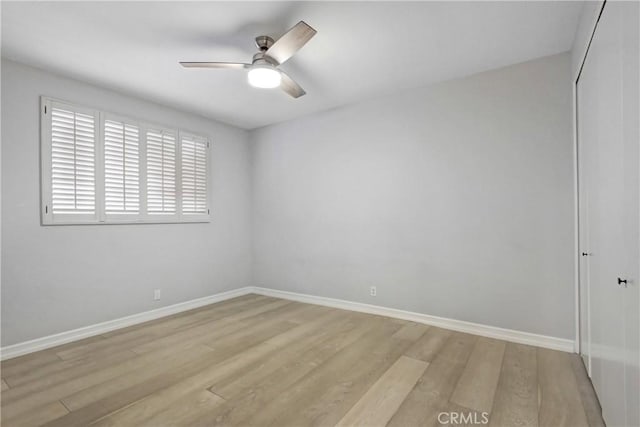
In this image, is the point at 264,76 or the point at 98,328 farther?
the point at 98,328

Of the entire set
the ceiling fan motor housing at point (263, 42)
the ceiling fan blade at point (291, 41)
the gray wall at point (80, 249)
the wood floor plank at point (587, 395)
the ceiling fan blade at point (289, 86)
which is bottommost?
the wood floor plank at point (587, 395)

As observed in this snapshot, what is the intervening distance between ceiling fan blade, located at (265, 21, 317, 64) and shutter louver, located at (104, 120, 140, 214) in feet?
7.25

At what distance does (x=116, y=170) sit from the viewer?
3354 mm

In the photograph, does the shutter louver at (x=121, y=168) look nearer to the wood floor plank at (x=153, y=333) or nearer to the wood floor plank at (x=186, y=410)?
the wood floor plank at (x=153, y=333)

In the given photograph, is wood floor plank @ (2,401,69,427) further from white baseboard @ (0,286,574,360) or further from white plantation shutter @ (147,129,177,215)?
white plantation shutter @ (147,129,177,215)

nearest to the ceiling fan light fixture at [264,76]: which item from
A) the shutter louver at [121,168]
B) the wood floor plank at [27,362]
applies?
the shutter louver at [121,168]

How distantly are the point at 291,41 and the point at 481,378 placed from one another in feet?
9.17

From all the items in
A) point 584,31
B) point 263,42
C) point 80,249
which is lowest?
point 80,249

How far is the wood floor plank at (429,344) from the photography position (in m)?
2.56

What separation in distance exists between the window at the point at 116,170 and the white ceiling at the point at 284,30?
0.47 m

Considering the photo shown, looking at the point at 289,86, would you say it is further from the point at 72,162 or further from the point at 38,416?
the point at 38,416

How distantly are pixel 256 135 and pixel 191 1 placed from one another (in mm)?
2935

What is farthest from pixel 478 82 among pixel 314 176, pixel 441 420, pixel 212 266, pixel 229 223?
pixel 212 266

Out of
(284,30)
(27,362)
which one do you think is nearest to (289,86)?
(284,30)
